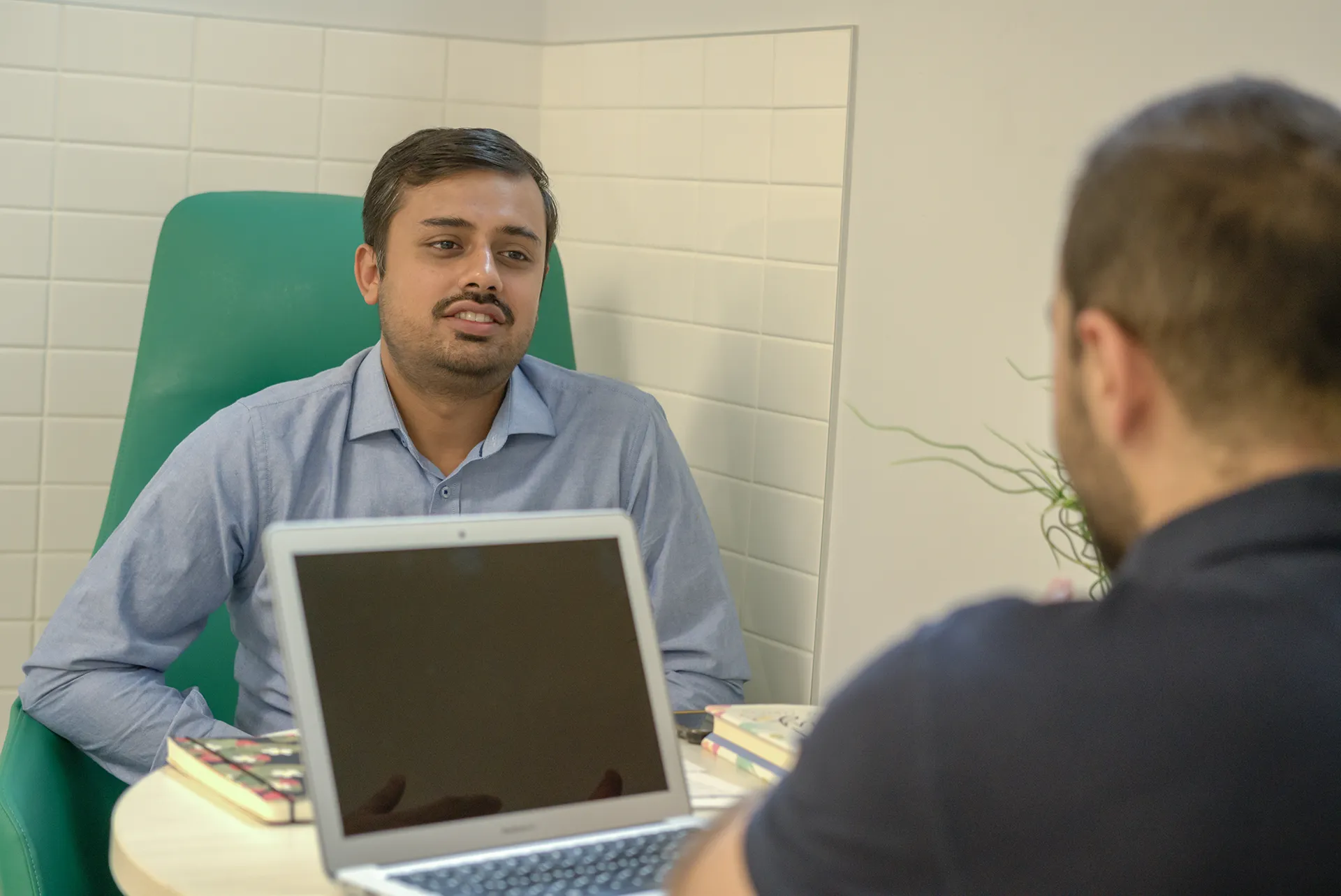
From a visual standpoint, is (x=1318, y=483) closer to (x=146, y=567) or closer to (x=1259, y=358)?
(x=1259, y=358)

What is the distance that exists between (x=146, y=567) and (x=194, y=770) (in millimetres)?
581

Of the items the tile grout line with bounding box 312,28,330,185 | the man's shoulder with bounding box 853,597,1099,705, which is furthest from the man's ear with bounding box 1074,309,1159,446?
the tile grout line with bounding box 312,28,330,185

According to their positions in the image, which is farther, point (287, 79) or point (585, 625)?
point (287, 79)

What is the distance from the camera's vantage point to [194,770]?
1.32 metres

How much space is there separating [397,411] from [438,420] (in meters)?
0.07

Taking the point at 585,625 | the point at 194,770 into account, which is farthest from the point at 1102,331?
the point at 194,770

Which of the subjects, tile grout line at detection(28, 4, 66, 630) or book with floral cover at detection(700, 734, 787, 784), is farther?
tile grout line at detection(28, 4, 66, 630)

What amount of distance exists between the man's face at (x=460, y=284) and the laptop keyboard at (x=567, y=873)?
994mm

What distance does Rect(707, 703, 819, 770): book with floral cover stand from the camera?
1421 mm

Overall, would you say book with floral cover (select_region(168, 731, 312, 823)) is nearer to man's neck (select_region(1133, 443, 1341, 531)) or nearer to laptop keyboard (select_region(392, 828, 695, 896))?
laptop keyboard (select_region(392, 828, 695, 896))

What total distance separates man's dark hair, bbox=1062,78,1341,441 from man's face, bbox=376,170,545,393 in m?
1.36

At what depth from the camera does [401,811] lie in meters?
1.09

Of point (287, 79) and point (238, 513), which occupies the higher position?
point (287, 79)

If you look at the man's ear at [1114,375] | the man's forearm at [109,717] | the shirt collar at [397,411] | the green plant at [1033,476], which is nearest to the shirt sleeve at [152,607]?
the man's forearm at [109,717]
